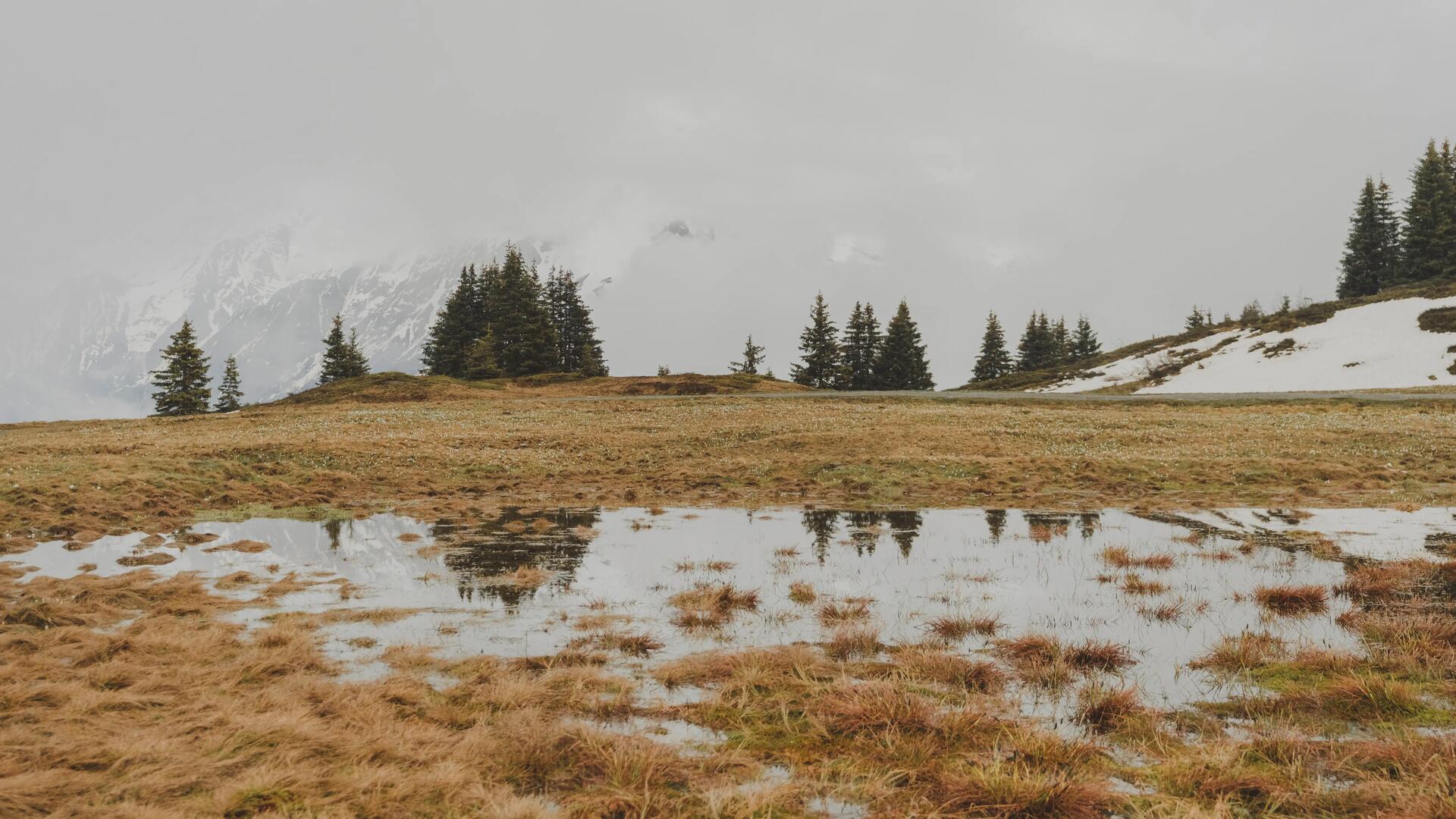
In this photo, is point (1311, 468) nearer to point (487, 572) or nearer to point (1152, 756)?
point (1152, 756)

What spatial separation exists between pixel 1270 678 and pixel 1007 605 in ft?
10.4

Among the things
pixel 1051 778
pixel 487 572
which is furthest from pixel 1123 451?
pixel 1051 778

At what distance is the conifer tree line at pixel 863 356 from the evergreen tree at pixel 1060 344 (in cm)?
2529

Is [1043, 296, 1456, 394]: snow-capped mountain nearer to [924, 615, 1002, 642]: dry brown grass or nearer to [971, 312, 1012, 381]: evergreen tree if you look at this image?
[971, 312, 1012, 381]: evergreen tree

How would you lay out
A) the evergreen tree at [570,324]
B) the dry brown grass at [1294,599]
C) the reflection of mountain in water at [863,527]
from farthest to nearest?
the evergreen tree at [570,324] < the reflection of mountain in water at [863,527] < the dry brown grass at [1294,599]

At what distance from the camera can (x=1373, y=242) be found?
9219 cm

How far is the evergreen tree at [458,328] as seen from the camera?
301ft

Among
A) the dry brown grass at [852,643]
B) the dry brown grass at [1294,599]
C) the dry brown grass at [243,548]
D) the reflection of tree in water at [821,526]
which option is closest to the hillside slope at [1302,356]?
the reflection of tree in water at [821,526]

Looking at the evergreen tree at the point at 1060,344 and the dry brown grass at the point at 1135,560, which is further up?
the evergreen tree at the point at 1060,344

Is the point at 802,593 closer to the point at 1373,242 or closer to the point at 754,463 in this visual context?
the point at 754,463

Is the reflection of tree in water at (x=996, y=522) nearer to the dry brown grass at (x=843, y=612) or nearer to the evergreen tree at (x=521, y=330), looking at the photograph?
the dry brown grass at (x=843, y=612)

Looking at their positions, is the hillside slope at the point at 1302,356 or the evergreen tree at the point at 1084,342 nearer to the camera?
the hillside slope at the point at 1302,356

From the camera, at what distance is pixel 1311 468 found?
23.0 m

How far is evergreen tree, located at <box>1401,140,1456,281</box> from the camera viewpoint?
84.0 meters
